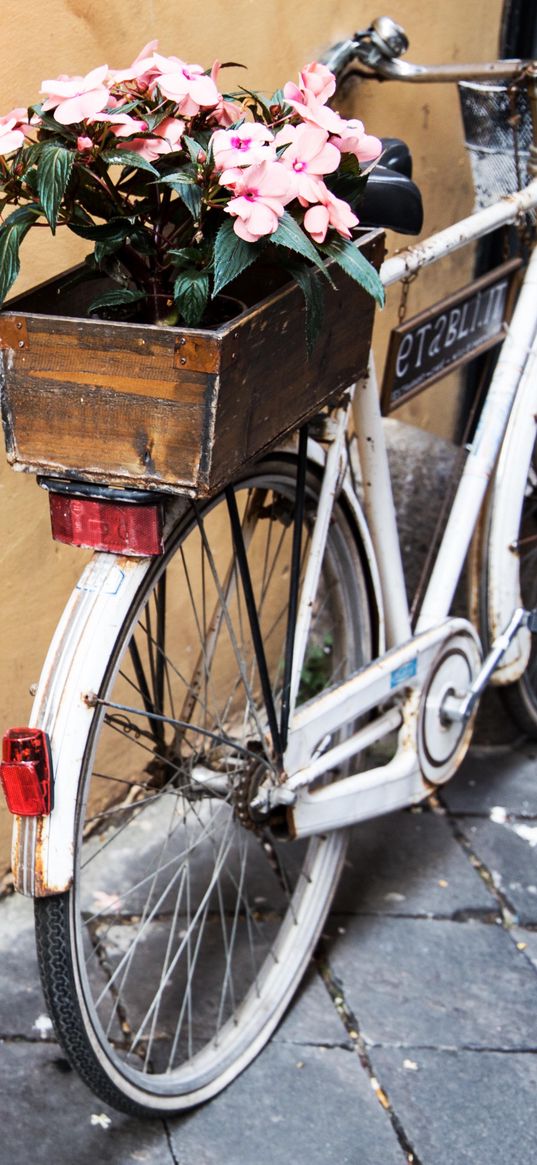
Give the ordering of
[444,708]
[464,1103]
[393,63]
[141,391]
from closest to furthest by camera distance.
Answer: [141,391] → [464,1103] → [444,708] → [393,63]

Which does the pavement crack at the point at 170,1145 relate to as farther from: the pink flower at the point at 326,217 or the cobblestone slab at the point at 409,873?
the pink flower at the point at 326,217

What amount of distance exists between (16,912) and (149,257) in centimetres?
142

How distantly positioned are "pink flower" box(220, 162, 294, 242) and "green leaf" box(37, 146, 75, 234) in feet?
0.58

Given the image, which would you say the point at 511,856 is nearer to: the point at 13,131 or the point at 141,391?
the point at 141,391

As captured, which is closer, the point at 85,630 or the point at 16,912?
the point at 85,630

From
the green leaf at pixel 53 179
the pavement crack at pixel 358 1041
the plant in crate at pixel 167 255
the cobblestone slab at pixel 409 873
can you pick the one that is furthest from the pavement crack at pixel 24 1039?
the green leaf at pixel 53 179

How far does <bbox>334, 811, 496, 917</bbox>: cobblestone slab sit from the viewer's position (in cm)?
260

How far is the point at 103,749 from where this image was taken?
8.85 feet

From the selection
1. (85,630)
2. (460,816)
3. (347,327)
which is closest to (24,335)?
(85,630)

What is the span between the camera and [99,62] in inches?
86.9

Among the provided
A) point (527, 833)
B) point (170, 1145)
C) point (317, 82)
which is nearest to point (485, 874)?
point (527, 833)

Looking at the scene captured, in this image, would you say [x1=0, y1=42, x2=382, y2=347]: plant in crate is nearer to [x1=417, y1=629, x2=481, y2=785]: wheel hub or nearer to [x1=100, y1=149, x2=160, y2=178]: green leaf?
[x1=100, y1=149, x2=160, y2=178]: green leaf

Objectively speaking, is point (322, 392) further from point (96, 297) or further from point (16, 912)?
point (16, 912)

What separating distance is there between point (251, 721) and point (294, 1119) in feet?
2.10
